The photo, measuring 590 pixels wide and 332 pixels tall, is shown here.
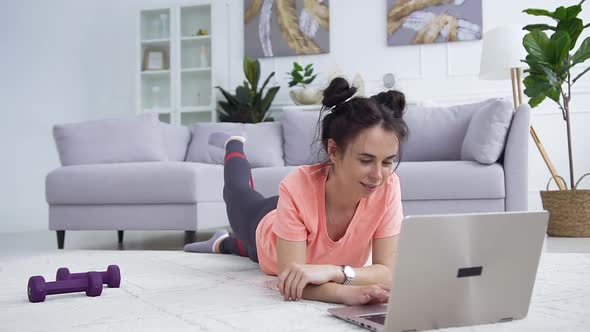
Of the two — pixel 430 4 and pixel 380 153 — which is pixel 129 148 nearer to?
pixel 380 153

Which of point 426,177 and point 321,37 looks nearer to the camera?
point 426,177

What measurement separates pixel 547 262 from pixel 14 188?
5.11m

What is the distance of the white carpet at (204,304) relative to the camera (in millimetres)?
1178

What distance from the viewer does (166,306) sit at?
140 cm

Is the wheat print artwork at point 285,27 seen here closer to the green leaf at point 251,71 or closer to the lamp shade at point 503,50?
the green leaf at point 251,71

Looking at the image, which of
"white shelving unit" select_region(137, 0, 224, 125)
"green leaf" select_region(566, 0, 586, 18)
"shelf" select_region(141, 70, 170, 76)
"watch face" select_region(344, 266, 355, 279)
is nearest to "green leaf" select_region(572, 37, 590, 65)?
"green leaf" select_region(566, 0, 586, 18)

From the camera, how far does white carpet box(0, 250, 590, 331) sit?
1.18 m

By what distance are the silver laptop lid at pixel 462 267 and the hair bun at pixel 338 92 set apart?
563mm

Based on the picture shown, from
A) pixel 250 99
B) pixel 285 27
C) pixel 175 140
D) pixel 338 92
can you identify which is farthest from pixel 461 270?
pixel 285 27

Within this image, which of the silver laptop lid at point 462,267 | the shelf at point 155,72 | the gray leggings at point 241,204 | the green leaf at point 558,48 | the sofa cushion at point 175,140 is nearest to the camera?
the silver laptop lid at point 462,267

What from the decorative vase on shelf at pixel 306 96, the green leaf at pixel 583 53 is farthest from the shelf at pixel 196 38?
the green leaf at pixel 583 53

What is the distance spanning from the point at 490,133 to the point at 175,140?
7.15ft

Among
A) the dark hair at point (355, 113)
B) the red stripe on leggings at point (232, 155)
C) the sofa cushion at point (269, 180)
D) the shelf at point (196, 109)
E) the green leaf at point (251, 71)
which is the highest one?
the green leaf at point (251, 71)

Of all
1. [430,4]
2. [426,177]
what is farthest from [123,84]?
[426,177]
